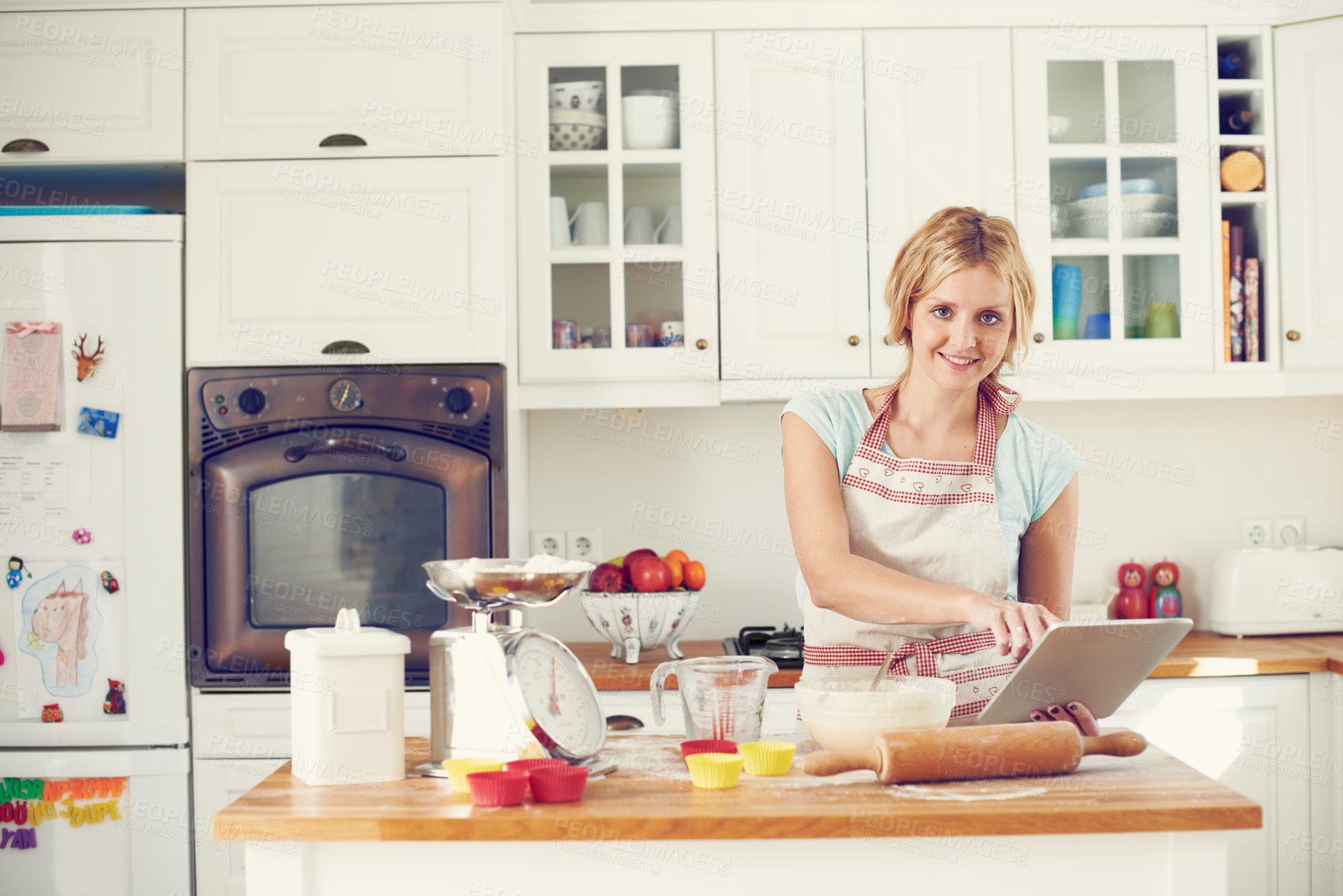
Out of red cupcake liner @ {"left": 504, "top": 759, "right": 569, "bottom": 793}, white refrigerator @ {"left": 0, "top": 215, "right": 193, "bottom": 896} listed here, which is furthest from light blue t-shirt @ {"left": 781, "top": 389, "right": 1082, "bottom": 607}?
white refrigerator @ {"left": 0, "top": 215, "right": 193, "bottom": 896}

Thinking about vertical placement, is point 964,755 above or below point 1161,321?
below

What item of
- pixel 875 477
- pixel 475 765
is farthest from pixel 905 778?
pixel 875 477

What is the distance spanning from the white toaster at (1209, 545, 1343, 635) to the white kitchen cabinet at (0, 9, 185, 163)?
103 inches

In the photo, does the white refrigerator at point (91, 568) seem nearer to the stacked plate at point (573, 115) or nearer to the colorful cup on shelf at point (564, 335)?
the colorful cup on shelf at point (564, 335)

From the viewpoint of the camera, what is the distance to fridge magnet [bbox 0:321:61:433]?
7.42 feet

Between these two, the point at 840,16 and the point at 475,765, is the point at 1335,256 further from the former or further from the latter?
the point at 475,765

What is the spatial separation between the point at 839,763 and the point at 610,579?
1.41 m

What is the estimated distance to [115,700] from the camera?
2270mm

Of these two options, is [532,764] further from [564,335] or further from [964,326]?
[564,335]

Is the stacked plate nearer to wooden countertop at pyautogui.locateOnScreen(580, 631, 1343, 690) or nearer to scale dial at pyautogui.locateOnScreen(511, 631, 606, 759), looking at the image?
wooden countertop at pyautogui.locateOnScreen(580, 631, 1343, 690)

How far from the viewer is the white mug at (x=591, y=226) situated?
8.64 feet

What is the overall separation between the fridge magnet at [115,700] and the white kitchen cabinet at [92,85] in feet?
3.62

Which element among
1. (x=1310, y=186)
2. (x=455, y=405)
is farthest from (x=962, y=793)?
(x=1310, y=186)

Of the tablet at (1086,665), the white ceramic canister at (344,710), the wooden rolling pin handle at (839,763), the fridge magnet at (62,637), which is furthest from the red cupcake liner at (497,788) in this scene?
the fridge magnet at (62,637)
